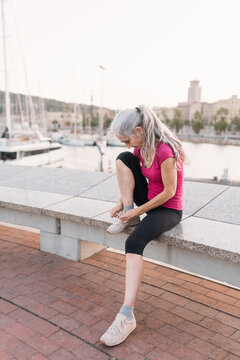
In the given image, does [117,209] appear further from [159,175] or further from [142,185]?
[159,175]

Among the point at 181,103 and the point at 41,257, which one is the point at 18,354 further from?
the point at 181,103

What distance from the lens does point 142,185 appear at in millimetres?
2594

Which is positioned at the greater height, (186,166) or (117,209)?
(117,209)

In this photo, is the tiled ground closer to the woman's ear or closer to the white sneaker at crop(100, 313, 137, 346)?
the white sneaker at crop(100, 313, 137, 346)

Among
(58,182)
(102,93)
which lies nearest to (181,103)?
(102,93)

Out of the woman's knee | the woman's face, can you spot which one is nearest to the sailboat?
the woman's face

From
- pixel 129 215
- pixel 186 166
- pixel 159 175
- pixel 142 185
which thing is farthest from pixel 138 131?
pixel 186 166

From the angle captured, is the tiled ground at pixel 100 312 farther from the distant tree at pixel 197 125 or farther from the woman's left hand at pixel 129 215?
the distant tree at pixel 197 125

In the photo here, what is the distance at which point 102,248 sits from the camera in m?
3.66

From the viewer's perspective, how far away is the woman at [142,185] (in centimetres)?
216

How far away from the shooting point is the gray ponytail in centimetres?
235

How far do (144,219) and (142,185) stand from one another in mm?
316

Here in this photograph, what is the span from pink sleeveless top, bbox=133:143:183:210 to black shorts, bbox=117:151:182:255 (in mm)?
48

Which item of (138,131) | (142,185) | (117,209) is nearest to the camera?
(138,131)
